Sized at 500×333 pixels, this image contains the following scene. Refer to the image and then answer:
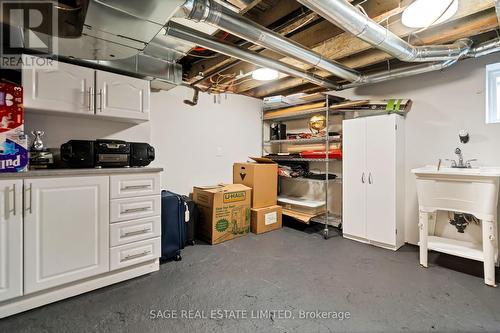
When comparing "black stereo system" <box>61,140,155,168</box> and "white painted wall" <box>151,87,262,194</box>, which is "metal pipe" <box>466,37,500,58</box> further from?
"black stereo system" <box>61,140,155,168</box>

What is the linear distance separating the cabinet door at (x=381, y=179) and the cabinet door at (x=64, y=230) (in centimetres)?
281

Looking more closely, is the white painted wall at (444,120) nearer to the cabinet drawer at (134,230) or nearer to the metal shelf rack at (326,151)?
the metal shelf rack at (326,151)

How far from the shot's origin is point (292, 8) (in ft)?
5.79

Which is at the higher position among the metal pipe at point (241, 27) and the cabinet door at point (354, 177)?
the metal pipe at point (241, 27)

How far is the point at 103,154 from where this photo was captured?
1993 mm

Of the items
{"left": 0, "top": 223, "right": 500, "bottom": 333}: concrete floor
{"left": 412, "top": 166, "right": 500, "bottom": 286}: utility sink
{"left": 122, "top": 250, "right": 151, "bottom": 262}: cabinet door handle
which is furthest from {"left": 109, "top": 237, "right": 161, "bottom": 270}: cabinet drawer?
{"left": 412, "top": 166, "right": 500, "bottom": 286}: utility sink

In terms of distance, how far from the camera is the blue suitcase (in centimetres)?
241

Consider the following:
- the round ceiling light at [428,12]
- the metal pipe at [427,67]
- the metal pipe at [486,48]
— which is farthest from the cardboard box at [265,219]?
the metal pipe at [486,48]

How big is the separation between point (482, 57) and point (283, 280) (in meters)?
2.95

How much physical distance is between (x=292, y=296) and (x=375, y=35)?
206 cm

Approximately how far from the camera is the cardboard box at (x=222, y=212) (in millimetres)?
2924

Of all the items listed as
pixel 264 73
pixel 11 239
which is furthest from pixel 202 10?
pixel 11 239

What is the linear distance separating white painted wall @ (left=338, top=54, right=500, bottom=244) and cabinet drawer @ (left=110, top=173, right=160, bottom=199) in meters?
2.93

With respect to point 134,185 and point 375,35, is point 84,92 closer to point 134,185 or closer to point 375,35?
point 134,185
